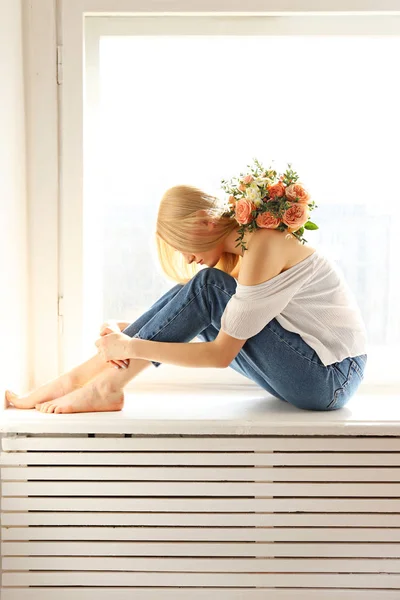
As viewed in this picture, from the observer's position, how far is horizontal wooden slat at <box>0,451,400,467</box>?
1.81m

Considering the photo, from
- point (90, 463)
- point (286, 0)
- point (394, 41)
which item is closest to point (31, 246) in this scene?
point (90, 463)

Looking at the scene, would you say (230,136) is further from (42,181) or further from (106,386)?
(106,386)

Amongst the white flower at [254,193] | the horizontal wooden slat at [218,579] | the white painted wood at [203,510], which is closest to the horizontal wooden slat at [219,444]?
the white painted wood at [203,510]

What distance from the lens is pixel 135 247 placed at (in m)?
2.31

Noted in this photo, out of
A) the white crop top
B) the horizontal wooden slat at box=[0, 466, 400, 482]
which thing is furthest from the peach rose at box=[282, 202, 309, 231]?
the horizontal wooden slat at box=[0, 466, 400, 482]

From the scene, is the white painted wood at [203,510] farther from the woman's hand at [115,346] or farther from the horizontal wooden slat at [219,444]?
the woman's hand at [115,346]

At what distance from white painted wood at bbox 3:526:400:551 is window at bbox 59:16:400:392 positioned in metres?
0.57

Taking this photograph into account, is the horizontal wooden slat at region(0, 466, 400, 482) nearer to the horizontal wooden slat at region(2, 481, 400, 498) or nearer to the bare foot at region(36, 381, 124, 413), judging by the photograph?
the horizontal wooden slat at region(2, 481, 400, 498)

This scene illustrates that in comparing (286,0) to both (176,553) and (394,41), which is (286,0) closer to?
(394,41)

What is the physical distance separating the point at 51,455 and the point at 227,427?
0.47 metres

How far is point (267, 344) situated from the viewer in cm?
→ 188

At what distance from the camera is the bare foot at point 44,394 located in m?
1.99

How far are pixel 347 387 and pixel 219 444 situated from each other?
399 millimetres

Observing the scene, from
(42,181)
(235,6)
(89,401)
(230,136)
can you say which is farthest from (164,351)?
(235,6)
